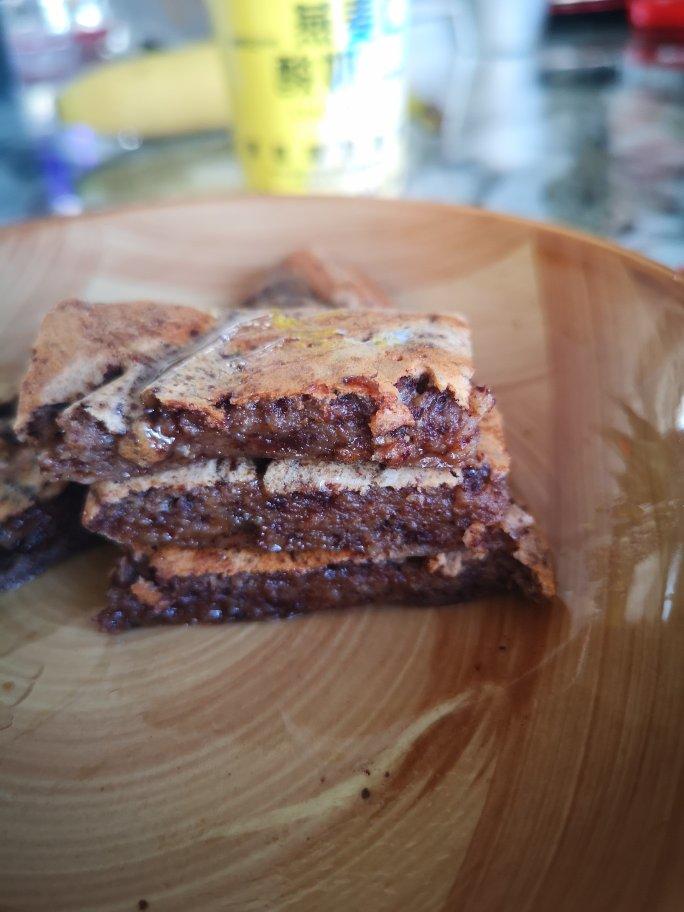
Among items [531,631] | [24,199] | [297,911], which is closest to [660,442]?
[531,631]

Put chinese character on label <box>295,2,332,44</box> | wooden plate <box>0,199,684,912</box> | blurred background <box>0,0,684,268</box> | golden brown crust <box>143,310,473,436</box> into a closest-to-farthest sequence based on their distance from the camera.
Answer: wooden plate <box>0,199,684,912</box> < golden brown crust <box>143,310,473,436</box> < chinese character on label <box>295,2,332,44</box> < blurred background <box>0,0,684,268</box>

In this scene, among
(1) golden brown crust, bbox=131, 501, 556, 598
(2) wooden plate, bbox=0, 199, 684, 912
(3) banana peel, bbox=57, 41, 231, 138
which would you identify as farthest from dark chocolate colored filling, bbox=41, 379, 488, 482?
(3) banana peel, bbox=57, 41, 231, 138

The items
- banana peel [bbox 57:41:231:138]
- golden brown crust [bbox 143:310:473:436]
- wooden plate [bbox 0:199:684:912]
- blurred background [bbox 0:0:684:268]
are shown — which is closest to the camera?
wooden plate [bbox 0:199:684:912]

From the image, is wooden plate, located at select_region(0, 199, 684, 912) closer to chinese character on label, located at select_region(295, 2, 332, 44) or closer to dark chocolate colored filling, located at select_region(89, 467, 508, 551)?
dark chocolate colored filling, located at select_region(89, 467, 508, 551)

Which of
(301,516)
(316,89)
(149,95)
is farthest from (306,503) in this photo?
(149,95)

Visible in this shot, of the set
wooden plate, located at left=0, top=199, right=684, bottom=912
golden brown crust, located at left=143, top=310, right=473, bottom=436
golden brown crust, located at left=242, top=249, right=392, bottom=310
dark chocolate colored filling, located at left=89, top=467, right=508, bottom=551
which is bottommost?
wooden plate, located at left=0, top=199, right=684, bottom=912

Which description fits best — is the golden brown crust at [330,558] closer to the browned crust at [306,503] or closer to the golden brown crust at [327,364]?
the browned crust at [306,503]

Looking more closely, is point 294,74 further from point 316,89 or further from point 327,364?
point 327,364
